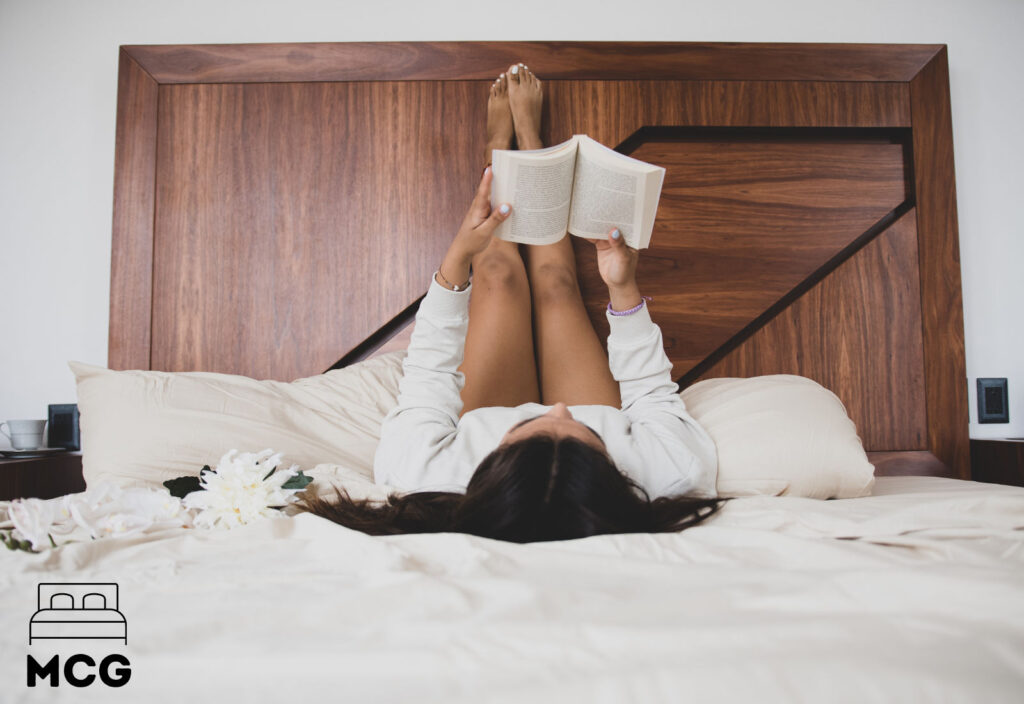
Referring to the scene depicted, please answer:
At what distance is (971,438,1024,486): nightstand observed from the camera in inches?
62.7

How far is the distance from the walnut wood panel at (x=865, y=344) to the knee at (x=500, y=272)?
42 centimetres

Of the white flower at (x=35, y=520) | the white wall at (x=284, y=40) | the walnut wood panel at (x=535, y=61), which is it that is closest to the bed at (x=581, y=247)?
the walnut wood panel at (x=535, y=61)

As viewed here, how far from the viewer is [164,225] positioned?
1.72 meters

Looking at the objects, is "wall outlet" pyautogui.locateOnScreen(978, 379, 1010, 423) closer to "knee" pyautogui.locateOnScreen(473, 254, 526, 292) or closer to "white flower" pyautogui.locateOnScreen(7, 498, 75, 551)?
"knee" pyautogui.locateOnScreen(473, 254, 526, 292)

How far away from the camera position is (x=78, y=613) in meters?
0.52

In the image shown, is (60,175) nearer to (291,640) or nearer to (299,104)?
(299,104)

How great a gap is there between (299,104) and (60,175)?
2.27ft

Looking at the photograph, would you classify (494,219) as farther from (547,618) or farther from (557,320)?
(547,618)

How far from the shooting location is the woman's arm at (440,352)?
1.14m

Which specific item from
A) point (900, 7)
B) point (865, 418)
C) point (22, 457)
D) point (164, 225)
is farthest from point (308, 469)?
point (900, 7)

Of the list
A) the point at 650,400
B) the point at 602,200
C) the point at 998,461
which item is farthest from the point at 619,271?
the point at 998,461

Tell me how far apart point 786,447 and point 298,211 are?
1.32 m

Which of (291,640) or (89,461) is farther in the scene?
(89,461)

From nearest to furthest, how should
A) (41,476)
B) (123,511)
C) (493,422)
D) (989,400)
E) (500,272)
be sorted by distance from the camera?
1. (123,511)
2. (493,422)
3. (41,476)
4. (500,272)
5. (989,400)
